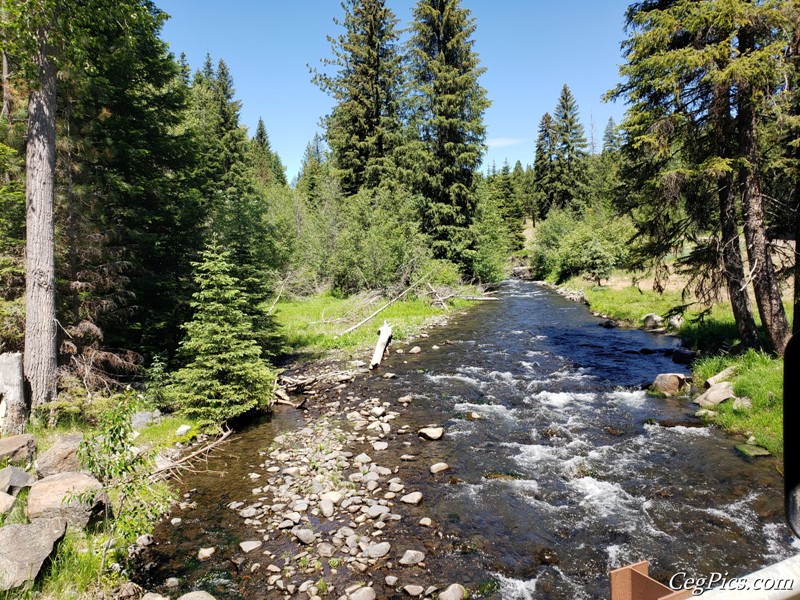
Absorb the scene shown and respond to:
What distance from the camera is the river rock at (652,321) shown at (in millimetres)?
20047

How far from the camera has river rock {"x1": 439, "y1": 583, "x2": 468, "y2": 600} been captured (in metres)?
5.31

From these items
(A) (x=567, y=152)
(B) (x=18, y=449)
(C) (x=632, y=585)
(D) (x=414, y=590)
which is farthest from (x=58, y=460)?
(A) (x=567, y=152)

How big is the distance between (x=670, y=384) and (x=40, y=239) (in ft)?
51.7

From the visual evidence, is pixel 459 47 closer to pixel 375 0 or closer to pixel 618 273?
pixel 375 0

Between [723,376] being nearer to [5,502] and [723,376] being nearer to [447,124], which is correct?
[5,502]

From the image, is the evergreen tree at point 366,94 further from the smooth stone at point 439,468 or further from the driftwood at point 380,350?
the smooth stone at point 439,468

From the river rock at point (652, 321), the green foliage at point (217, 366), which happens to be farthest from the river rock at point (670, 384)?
the green foliage at point (217, 366)

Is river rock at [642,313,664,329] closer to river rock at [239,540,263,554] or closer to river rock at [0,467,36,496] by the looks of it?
river rock at [239,540,263,554]

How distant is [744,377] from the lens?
10742 mm

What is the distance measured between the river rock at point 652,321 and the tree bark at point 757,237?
28.4 ft

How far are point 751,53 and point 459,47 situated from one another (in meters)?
25.9

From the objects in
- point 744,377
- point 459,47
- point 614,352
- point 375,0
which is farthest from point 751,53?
point 375,0

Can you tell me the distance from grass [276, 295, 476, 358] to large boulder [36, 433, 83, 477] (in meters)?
10.0

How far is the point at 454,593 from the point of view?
5.36 m
